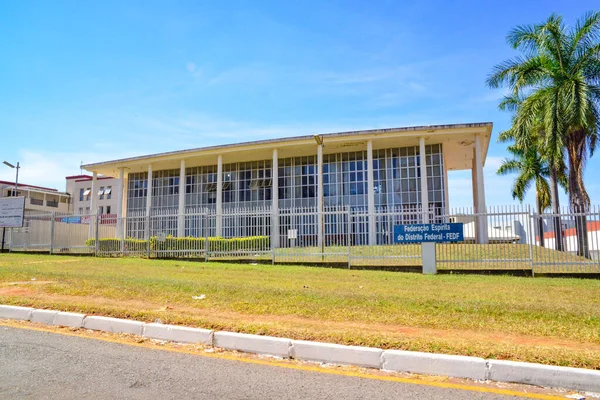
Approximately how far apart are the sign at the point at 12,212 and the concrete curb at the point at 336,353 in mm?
22277

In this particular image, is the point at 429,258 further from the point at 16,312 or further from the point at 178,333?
the point at 16,312

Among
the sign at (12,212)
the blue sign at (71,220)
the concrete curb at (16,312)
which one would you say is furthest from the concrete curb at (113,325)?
the sign at (12,212)

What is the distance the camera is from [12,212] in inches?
902

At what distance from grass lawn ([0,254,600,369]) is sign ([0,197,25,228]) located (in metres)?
12.7

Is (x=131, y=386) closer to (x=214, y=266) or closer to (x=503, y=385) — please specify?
(x=503, y=385)

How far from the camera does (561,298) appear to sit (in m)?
8.68

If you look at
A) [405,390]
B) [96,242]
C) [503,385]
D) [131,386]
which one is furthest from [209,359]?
[96,242]

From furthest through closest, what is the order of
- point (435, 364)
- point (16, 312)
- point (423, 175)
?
point (423, 175), point (16, 312), point (435, 364)

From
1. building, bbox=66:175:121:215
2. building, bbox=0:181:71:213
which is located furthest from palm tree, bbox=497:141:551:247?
building, bbox=0:181:71:213

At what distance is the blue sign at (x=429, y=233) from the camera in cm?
1341

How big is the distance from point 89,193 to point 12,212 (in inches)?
1830

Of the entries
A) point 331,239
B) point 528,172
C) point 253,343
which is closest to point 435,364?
point 253,343

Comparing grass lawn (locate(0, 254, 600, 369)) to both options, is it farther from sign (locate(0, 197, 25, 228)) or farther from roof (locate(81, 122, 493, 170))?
roof (locate(81, 122, 493, 170))

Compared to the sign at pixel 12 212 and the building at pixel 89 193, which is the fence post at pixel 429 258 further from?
→ the building at pixel 89 193
